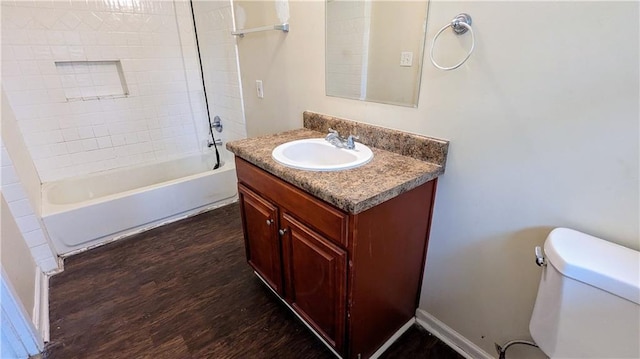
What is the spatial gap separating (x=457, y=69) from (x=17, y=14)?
107 inches

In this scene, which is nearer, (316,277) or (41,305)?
(316,277)

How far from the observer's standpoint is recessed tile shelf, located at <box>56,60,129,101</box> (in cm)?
226

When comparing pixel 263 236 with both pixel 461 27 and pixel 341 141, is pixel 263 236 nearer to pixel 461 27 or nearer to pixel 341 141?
pixel 341 141

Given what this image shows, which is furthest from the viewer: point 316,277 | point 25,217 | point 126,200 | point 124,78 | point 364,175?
point 124,78

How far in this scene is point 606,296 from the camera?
0.72m

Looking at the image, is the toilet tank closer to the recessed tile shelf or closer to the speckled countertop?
the speckled countertop

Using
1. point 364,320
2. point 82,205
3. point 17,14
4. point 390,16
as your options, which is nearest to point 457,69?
point 390,16

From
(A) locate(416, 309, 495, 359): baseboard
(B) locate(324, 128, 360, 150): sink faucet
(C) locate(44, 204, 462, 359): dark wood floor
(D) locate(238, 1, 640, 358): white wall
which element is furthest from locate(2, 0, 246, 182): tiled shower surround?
(A) locate(416, 309, 495, 359): baseboard

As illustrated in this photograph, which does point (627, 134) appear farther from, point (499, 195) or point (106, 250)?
point (106, 250)

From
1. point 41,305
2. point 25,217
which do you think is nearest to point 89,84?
point 25,217

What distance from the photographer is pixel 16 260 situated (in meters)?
1.46

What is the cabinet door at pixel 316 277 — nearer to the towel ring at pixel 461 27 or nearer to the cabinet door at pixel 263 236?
the cabinet door at pixel 263 236

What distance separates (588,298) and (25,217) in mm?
2492

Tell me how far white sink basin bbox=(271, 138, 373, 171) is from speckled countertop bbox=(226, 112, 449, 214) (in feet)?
0.10
